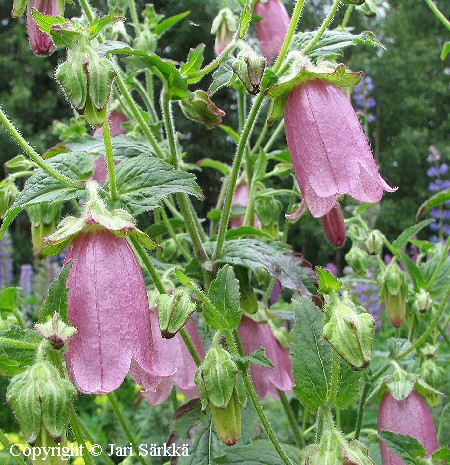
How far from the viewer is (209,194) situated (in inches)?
250

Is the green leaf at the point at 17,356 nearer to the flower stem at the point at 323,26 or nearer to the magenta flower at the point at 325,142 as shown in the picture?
the magenta flower at the point at 325,142

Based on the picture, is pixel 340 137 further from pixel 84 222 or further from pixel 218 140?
pixel 218 140

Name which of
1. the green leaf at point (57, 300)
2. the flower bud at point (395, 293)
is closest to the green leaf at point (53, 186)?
the green leaf at point (57, 300)

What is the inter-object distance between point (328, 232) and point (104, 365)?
507 mm

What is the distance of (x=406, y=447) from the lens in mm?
833

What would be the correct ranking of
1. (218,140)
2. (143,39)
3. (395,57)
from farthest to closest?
(395,57) < (218,140) < (143,39)

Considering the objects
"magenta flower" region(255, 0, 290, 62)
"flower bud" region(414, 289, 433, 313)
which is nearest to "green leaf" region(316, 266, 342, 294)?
"flower bud" region(414, 289, 433, 313)

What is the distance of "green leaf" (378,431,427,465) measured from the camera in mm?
829

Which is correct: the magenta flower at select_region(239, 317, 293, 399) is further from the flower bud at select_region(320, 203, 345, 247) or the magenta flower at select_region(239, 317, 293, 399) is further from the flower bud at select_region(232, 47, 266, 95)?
the flower bud at select_region(232, 47, 266, 95)

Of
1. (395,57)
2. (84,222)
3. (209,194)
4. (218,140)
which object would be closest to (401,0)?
(395,57)

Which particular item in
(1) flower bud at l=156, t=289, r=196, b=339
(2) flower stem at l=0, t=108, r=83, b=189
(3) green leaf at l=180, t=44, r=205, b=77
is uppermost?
(3) green leaf at l=180, t=44, r=205, b=77

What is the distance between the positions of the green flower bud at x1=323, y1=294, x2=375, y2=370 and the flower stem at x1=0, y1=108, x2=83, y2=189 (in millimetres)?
353

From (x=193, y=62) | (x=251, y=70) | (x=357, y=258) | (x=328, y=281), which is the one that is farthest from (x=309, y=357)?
(x=357, y=258)

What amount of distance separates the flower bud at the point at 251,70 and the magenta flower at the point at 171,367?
0.35 metres
